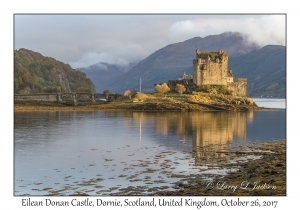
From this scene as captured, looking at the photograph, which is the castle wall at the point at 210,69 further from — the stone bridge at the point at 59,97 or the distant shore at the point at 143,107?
the stone bridge at the point at 59,97

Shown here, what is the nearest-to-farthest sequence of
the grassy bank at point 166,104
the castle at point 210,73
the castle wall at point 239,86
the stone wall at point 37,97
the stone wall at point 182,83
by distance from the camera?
1. the grassy bank at point 166,104
2. the stone wall at point 37,97
3. the stone wall at point 182,83
4. the castle at point 210,73
5. the castle wall at point 239,86

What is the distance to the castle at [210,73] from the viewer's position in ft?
263

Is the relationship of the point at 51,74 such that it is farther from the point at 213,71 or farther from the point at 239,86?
the point at 239,86

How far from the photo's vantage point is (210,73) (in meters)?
80.9

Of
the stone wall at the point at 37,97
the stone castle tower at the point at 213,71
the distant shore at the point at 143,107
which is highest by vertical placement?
the stone castle tower at the point at 213,71

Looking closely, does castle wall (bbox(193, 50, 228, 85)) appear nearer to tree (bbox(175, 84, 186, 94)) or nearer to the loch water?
tree (bbox(175, 84, 186, 94))

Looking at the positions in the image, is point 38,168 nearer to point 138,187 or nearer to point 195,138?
point 138,187

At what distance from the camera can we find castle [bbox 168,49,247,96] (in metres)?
80.3

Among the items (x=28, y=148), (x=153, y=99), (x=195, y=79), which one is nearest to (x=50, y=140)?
(x=28, y=148)

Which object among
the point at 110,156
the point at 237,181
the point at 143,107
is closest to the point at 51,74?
the point at 143,107

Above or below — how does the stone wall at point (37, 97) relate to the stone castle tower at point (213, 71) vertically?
below

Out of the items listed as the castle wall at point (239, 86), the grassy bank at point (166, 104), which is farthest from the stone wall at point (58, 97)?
the castle wall at point (239, 86)

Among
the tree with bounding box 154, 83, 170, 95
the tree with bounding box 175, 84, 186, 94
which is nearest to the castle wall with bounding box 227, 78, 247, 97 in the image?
the tree with bounding box 175, 84, 186, 94

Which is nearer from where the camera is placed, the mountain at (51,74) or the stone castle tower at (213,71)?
the stone castle tower at (213,71)
